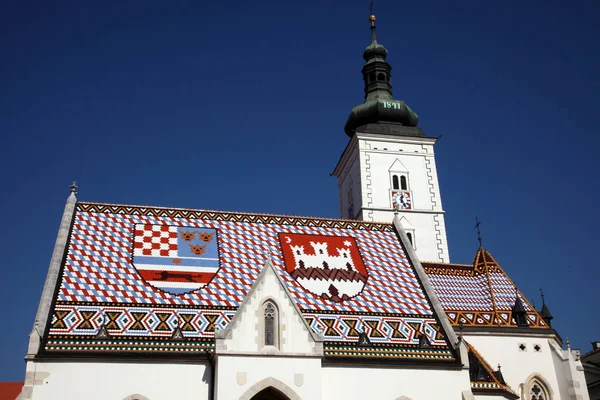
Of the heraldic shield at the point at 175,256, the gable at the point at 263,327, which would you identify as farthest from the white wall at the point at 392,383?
Result: the heraldic shield at the point at 175,256

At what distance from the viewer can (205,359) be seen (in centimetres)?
1911

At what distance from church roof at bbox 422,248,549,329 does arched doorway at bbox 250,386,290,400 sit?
1068 cm

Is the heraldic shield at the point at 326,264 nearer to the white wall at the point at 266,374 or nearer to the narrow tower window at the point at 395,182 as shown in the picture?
the white wall at the point at 266,374

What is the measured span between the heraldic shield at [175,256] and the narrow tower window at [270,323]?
2.95 m

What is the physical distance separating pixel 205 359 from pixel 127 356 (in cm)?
211

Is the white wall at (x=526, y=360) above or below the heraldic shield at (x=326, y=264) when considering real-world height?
below

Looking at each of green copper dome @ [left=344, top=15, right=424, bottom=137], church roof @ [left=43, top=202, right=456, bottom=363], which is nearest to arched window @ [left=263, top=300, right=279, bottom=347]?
church roof @ [left=43, top=202, right=456, bottom=363]

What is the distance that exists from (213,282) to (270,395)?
4214 mm

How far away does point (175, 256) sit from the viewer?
22.4m

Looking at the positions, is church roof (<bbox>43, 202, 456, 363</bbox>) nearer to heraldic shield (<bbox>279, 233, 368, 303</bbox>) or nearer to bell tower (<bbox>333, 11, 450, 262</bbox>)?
heraldic shield (<bbox>279, 233, 368, 303</bbox>)

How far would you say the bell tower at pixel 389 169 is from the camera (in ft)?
126

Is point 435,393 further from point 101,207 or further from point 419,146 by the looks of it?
point 419,146

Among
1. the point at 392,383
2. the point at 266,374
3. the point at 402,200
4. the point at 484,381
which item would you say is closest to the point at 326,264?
the point at 392,383

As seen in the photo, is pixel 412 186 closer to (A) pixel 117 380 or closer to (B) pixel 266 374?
(B) pixel 266 374
